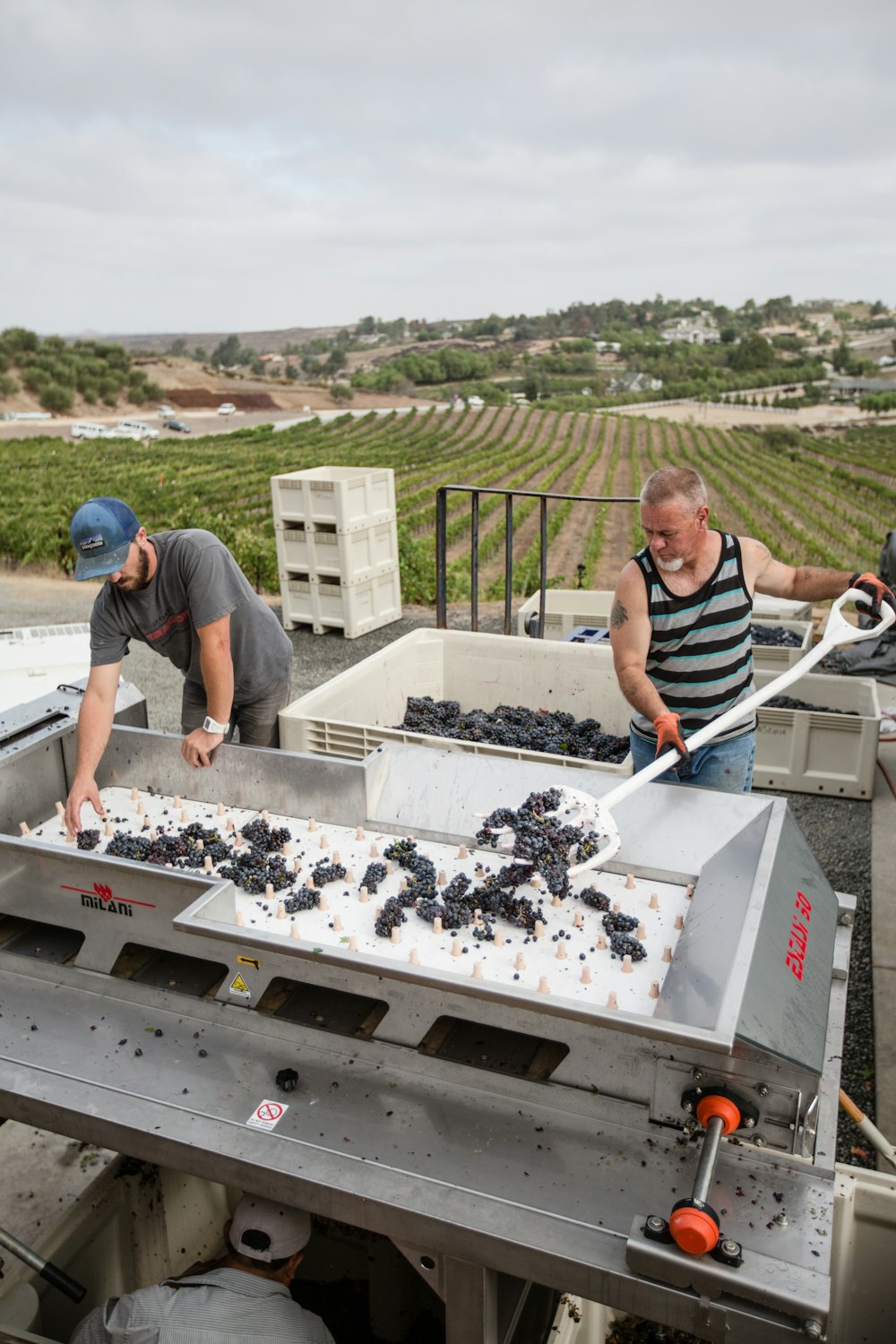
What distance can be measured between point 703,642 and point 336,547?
491cm

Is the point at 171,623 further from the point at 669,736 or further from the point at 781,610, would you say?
the point at 781,610

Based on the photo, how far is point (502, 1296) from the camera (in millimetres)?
1507

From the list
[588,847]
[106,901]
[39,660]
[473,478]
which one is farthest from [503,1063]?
[473,478]

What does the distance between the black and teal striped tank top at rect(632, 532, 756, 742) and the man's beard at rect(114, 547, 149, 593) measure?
4.12ft

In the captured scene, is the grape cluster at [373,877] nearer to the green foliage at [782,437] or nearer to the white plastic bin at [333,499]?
the white plastic bin at [333,499]

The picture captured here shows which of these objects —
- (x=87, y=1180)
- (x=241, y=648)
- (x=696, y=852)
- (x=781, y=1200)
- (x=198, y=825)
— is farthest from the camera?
(x=241, y=648)

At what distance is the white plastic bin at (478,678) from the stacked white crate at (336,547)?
297 centimetres

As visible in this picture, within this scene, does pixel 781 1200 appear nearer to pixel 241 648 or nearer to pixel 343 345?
pixel 241 648

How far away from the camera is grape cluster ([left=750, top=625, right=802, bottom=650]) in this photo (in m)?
5.20

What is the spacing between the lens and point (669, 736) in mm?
2189

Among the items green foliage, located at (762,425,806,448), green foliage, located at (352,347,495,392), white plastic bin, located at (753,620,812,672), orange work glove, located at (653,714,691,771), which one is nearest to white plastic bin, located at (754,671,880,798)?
white plastic bin, located at (753,620,812,672)

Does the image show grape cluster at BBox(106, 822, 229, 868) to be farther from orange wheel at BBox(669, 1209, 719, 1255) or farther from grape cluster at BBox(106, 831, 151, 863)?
orange wheel at BBox(669, 1209, 719, 1255)

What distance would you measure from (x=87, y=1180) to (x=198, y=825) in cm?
75

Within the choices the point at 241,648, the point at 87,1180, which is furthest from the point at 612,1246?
the point at 241,648
